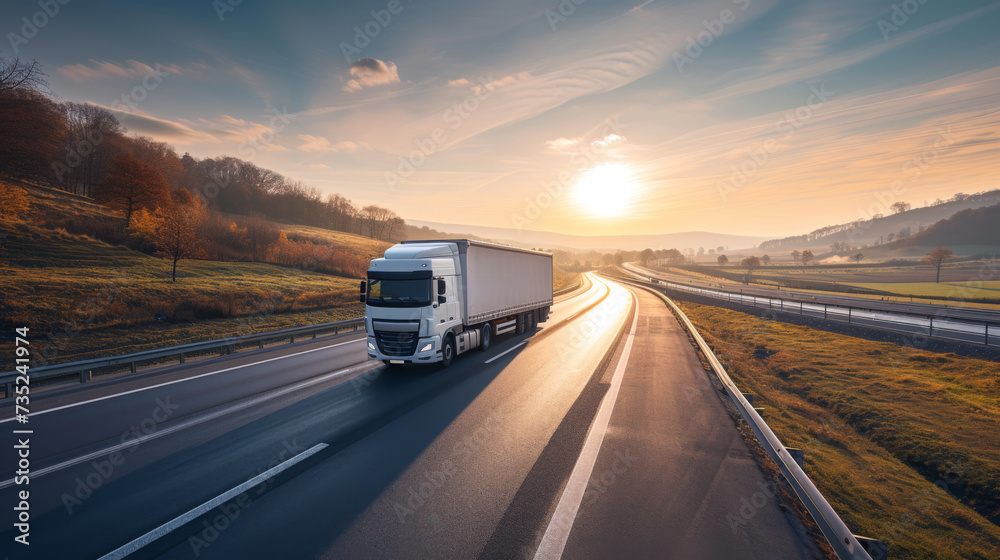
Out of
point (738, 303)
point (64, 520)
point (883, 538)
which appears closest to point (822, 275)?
point (738, 303)

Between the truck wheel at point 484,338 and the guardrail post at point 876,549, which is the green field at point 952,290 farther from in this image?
the guardrail post at point 876,549

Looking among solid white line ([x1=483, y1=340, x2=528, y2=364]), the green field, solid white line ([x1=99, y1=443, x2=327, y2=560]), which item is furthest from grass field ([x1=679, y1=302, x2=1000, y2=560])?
the green field

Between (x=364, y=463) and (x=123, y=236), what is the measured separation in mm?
47210

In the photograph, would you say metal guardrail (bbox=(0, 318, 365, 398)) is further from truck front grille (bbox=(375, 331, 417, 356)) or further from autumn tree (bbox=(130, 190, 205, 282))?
autumn tree (bbox=(130, 190, 205, 282))

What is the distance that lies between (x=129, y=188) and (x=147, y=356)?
43200 millimetres

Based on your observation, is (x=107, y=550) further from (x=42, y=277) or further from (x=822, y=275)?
(x=822, y=275)

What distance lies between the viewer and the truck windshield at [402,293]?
11.4 meters

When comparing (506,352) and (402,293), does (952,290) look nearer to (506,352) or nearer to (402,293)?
(506,352)

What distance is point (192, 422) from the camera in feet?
25.9

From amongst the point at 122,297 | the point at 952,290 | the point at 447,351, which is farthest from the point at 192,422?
the point at 952,290

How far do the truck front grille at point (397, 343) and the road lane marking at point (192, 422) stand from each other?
1458mm

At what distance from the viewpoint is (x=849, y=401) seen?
11195 mm

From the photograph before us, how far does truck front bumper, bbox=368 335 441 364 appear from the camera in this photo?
1124 cm

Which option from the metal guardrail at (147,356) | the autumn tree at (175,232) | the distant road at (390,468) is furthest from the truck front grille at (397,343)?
the autumn tree at (175,232)
